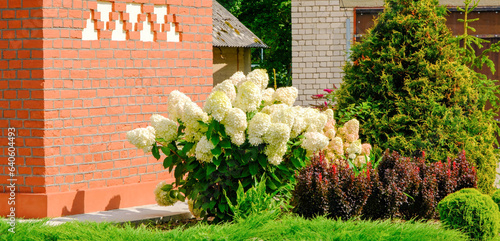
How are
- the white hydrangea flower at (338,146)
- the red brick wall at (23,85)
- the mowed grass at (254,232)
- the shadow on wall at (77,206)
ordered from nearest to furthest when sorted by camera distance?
the mowed grass at (254,232) < the red brick wall at (23,85) < the shadow on wall at (77,206) < the white hydrangea flower at (338,146)

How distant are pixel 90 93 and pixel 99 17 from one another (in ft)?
2.68

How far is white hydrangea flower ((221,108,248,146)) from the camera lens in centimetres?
562

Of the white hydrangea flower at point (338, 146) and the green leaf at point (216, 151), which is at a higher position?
the green leaf at point (216, 151)

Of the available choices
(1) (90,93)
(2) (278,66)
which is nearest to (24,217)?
(1) (90,93)

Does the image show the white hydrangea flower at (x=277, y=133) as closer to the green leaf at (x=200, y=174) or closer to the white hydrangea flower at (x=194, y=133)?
the white hydrangea flower at (x=194, y=133)

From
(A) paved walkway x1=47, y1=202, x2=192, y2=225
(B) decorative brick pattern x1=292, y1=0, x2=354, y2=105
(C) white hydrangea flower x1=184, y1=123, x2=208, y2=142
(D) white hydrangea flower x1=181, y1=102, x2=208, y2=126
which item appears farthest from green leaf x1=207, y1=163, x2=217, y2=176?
(B) decorative brick pattern x1=292, y1=0, x2=354, y2=105

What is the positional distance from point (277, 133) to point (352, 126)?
1.82 metres

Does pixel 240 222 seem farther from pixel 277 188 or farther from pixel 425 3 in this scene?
pixel 425 3

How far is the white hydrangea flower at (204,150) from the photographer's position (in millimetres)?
5691

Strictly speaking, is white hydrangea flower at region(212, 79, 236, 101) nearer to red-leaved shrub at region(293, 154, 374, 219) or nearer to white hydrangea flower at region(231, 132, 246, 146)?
white hydrangea flower at region(231, 132, 246, 146)

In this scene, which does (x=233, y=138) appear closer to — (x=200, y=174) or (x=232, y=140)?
(x=232, y=140)

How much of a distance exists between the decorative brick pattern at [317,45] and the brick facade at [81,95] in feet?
22.5

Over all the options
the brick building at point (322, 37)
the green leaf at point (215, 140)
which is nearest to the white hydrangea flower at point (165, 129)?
the green leaf at point (215, 140)

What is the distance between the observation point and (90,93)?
23.5ft
